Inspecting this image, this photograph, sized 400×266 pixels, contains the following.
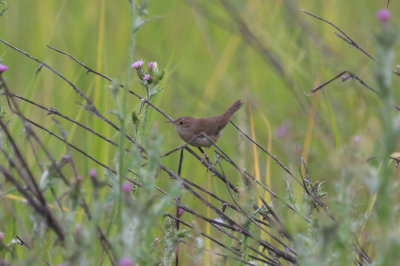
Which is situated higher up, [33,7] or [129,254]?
[33,7]

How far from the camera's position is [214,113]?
5.33 meters

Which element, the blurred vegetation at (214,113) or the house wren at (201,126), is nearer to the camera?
the blurred vegetation at (214,113)

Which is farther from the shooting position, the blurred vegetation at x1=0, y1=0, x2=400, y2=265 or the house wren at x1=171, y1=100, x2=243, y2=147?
the house wren at x1=171, y1=100, x2=243, y2=147

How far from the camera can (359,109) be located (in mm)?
4641

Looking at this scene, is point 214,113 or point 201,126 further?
point 214,113

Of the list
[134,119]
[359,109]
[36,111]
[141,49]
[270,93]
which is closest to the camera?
[134,119]

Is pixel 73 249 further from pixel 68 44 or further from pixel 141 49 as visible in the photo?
pixel 68 44

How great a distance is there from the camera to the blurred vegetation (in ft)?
5.19

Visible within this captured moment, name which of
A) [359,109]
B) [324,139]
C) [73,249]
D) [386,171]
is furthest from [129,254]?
[359,109]

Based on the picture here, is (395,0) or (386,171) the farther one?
(395,0)

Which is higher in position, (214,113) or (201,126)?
(214,113)

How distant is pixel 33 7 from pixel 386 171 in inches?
224

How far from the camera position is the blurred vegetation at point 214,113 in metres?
1.58

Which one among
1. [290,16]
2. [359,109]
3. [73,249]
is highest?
[290,16]
